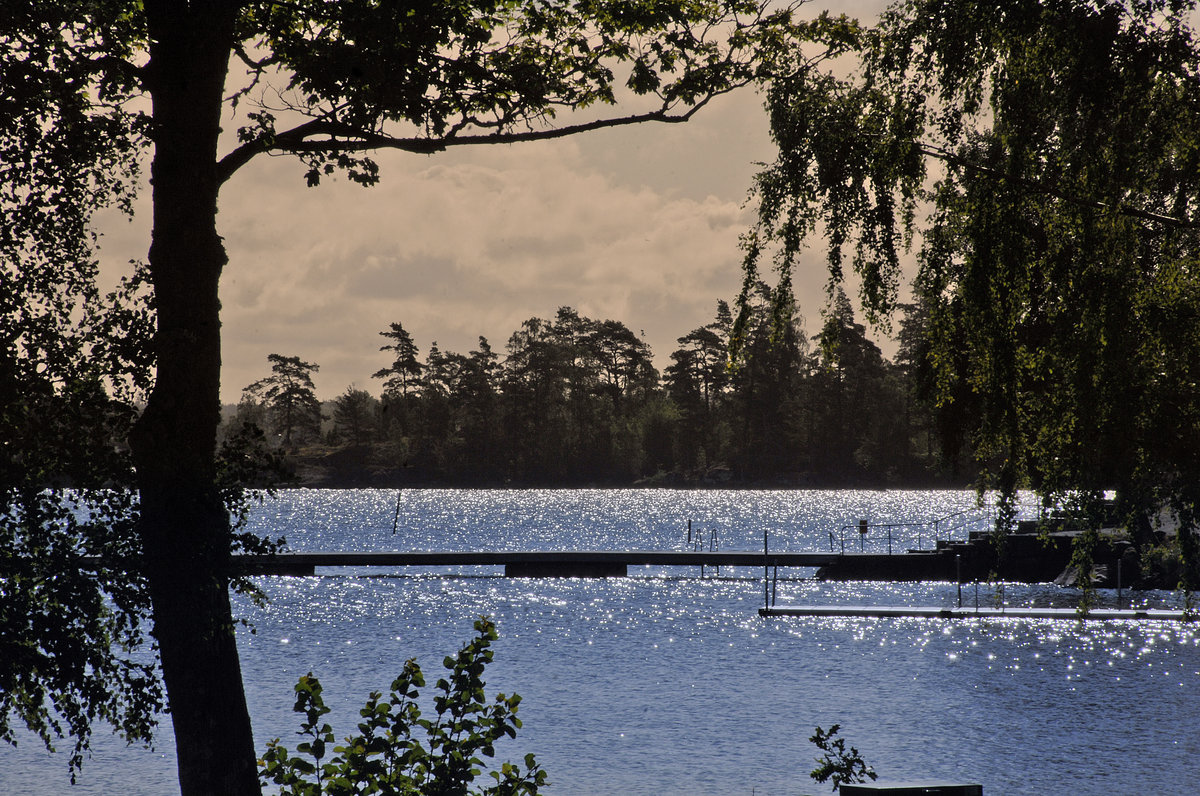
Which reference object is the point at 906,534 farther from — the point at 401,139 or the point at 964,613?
the point at 401,139

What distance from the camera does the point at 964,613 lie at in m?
36.1

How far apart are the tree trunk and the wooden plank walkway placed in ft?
99.3

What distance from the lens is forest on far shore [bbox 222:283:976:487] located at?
13438 centimetres

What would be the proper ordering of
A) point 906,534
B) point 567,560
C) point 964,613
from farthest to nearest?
point 906,534, point 567,560, point 964,613

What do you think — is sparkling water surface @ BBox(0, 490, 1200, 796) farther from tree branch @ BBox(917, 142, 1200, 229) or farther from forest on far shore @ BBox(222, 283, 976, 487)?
forest on far shore @ BBox(222, 283, 976, 487)

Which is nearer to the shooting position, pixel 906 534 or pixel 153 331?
pixel 153 331

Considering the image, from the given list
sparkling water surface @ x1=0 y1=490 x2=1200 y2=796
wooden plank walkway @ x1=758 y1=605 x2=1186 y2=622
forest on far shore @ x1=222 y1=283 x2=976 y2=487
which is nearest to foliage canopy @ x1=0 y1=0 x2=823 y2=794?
sparkling water surface @ x1=0 y1=490 x2=1200 y2=796

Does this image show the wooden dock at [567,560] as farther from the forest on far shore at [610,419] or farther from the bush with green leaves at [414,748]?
the forest on far shore at [610,419]

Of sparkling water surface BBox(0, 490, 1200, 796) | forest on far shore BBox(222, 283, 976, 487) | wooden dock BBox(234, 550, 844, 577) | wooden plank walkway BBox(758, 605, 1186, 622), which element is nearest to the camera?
sparkling water surface BBox(0, 490, 1200, 796)

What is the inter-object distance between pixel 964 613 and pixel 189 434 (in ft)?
107

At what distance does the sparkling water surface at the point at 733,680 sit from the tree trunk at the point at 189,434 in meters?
8.69

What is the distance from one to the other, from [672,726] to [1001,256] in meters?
19.3

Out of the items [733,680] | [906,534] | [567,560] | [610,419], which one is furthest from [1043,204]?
[610,419]

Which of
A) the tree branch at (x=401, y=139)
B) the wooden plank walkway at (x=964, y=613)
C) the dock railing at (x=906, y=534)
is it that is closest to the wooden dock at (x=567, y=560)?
the wooden plank walkway at (x=964, y=613)
